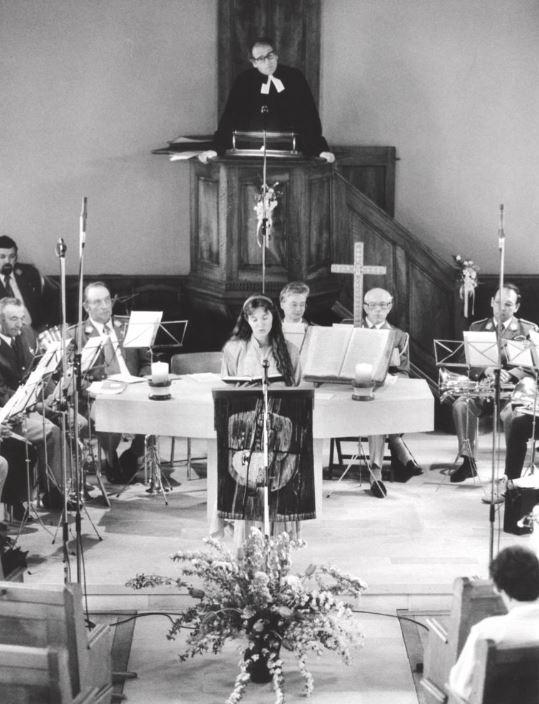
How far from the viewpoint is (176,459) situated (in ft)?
27.0

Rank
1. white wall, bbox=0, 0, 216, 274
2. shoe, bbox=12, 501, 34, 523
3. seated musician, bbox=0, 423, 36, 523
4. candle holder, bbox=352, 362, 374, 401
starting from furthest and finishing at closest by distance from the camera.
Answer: white wall, bbox=0, 0, 216, 274 < shoe, bbox=12, 501, 34, 523 < seated musician, bbox=0, 423, 36, 523 < candle holder, bbox=352, 362, 374, 401

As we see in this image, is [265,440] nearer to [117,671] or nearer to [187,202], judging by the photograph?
[117,671]

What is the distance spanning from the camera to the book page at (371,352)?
6.35 m

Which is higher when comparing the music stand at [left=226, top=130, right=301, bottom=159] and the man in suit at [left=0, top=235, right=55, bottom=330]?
the music stand at [left=226, top=130, right=301, bottom=159]

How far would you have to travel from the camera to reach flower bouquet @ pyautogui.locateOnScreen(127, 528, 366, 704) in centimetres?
471

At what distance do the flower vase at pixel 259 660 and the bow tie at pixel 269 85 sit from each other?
525 centimetres

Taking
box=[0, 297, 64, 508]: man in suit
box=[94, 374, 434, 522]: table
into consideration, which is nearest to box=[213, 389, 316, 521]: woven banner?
box=[94, 374, 434, 522]: table

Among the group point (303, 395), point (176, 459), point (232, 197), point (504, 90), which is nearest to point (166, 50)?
point (232, 197)

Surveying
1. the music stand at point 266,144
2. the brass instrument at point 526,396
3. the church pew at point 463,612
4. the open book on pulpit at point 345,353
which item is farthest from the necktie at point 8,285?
the church pew at point 463,612

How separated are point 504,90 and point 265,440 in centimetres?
588

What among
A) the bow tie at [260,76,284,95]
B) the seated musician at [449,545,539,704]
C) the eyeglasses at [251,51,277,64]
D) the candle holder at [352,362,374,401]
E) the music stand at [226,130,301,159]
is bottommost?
→ the seated musician at [449,545,539,704]

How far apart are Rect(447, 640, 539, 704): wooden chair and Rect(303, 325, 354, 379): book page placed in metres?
2.97

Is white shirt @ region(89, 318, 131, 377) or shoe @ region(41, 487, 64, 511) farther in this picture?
white shirt @ region(89, 318, 131, 377)

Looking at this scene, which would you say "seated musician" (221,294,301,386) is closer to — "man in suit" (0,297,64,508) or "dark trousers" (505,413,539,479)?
"man in suit" (0,297,64,508)
